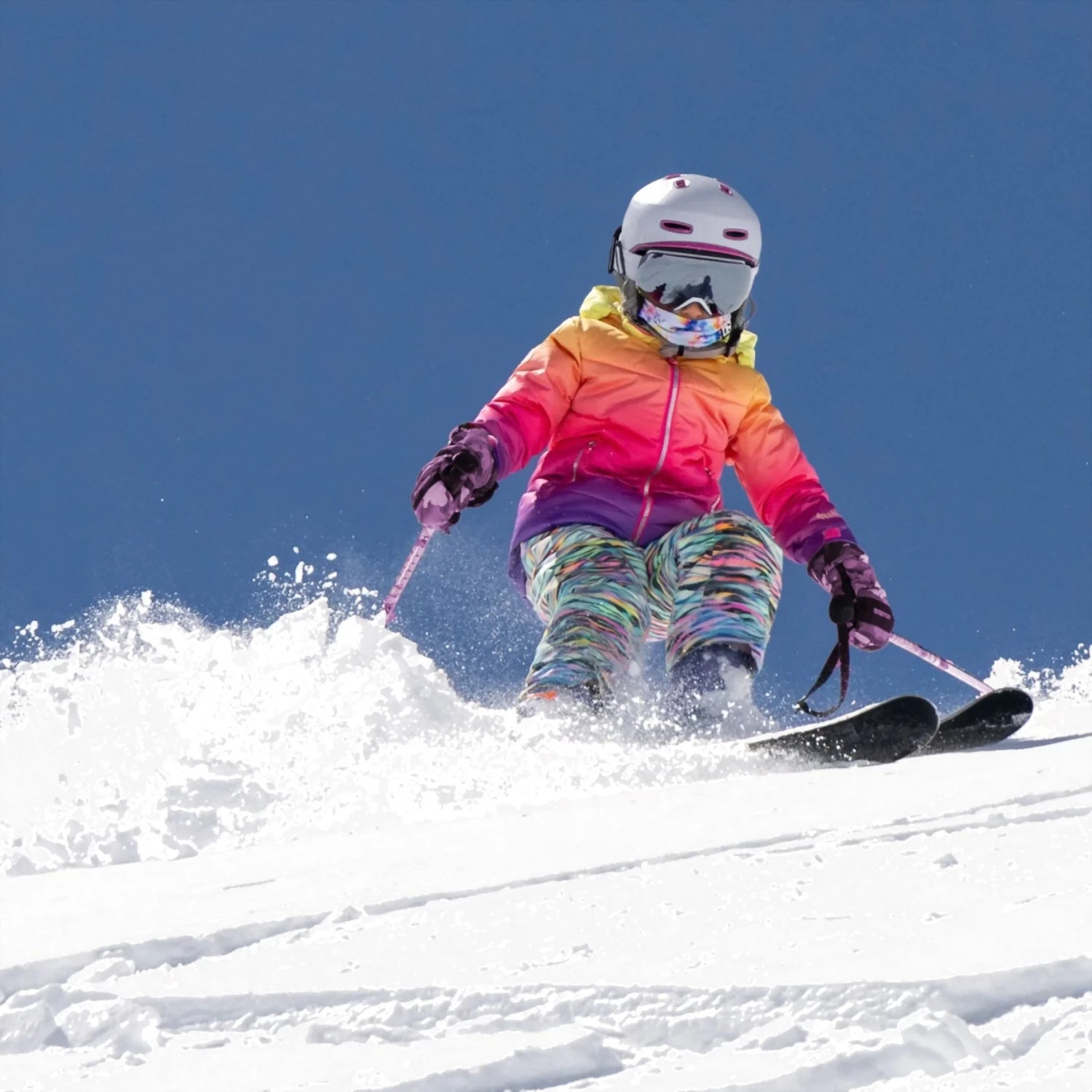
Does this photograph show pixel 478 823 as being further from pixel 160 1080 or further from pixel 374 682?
pixel 374 682

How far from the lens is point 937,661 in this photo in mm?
4062

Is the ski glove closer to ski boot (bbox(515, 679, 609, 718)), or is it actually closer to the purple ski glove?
ski boot (bbox(515, 679, 609, 718))

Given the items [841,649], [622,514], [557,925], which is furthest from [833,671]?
[557,925]

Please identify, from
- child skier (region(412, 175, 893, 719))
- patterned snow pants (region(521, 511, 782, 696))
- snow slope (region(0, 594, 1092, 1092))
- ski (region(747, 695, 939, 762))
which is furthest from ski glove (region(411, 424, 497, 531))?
ski (region(747, 695, 939, 762))

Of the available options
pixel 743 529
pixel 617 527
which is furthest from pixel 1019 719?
pixel 617 527

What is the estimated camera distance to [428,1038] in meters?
1.38

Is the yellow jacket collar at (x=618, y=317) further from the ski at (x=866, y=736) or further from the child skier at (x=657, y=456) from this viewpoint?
the ski at (x=866, y=736)

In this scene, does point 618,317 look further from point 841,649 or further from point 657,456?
point 841,649

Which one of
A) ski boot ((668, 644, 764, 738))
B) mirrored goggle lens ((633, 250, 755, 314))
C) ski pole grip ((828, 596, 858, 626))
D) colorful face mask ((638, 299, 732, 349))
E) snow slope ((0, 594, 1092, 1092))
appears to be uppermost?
mirrored goggle lens ((633, 250, 755, 314))

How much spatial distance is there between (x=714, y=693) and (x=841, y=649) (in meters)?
0.38

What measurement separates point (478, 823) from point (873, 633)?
1.70 meters

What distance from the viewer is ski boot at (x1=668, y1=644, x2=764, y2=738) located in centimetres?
337

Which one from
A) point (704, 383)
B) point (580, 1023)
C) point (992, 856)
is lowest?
point (580, 1023)

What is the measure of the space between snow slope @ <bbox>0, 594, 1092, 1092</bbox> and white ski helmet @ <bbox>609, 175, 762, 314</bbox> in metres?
1.77
